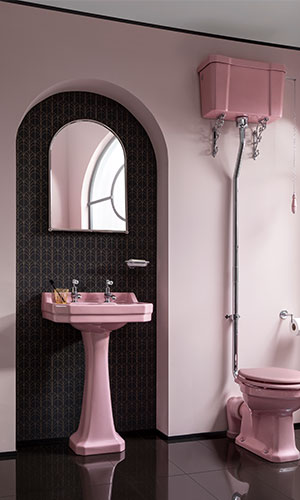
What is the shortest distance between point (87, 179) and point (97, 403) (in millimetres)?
1368

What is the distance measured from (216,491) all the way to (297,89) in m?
2.67

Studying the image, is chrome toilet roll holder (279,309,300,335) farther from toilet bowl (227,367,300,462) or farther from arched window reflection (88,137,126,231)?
arched window reflection (88,137,126,231)

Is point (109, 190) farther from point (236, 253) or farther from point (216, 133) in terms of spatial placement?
point (236, 253)

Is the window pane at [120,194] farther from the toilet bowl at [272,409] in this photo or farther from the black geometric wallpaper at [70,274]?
the toilet bowl at [272,409]

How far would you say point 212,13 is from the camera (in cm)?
367

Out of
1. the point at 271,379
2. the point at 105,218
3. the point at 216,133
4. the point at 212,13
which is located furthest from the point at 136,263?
the point at 212,13

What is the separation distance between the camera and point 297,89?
4.17m

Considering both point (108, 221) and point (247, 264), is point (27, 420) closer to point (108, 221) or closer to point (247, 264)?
point (108, 221)

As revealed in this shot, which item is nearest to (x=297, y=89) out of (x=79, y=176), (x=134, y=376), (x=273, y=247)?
(x=273, y=247)

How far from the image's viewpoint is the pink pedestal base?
11.5 ft

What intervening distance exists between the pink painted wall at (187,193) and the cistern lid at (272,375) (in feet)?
1.31

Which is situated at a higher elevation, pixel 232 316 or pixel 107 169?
pixel 107 169

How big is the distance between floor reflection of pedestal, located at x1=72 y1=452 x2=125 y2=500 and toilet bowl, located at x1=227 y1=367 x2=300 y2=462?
78cm

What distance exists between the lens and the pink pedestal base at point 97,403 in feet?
11.5
